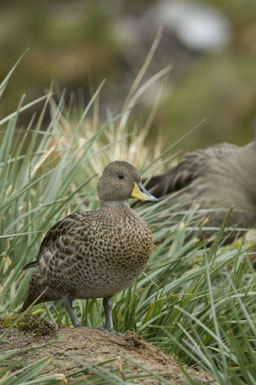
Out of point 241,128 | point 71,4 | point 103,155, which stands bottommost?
point 241,128

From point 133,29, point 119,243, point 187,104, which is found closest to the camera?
point 119,243

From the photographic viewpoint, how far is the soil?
104 inches

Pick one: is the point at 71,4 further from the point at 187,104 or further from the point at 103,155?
the point at 103,155

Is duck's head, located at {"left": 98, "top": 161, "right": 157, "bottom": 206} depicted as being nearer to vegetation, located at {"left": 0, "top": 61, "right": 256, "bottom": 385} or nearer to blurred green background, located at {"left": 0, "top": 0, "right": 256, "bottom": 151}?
vegetation, located at {"left": 0, "top": 61, "right": 256, "bottom": 385}

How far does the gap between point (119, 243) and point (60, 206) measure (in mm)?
726

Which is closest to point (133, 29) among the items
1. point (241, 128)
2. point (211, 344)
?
point (241, 128)

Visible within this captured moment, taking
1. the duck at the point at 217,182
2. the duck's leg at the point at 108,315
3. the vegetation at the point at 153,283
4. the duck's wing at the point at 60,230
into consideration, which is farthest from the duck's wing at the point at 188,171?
the duck's leg at the point at 108,315

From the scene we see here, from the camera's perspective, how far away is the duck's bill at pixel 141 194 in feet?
10.6

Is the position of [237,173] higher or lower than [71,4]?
lower

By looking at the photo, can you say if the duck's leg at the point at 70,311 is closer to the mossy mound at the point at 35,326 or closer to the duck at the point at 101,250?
the duck at the point at 101,250

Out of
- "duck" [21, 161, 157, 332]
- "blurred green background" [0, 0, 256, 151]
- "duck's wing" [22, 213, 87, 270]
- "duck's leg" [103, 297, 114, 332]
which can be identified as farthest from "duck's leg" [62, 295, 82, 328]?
"blurred green background" [0, 0, 256, 151]

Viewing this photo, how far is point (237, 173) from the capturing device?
215 inches

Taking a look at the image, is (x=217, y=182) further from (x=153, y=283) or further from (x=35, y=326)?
(x=35, y=326)

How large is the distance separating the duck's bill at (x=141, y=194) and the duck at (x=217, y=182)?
1892mm
